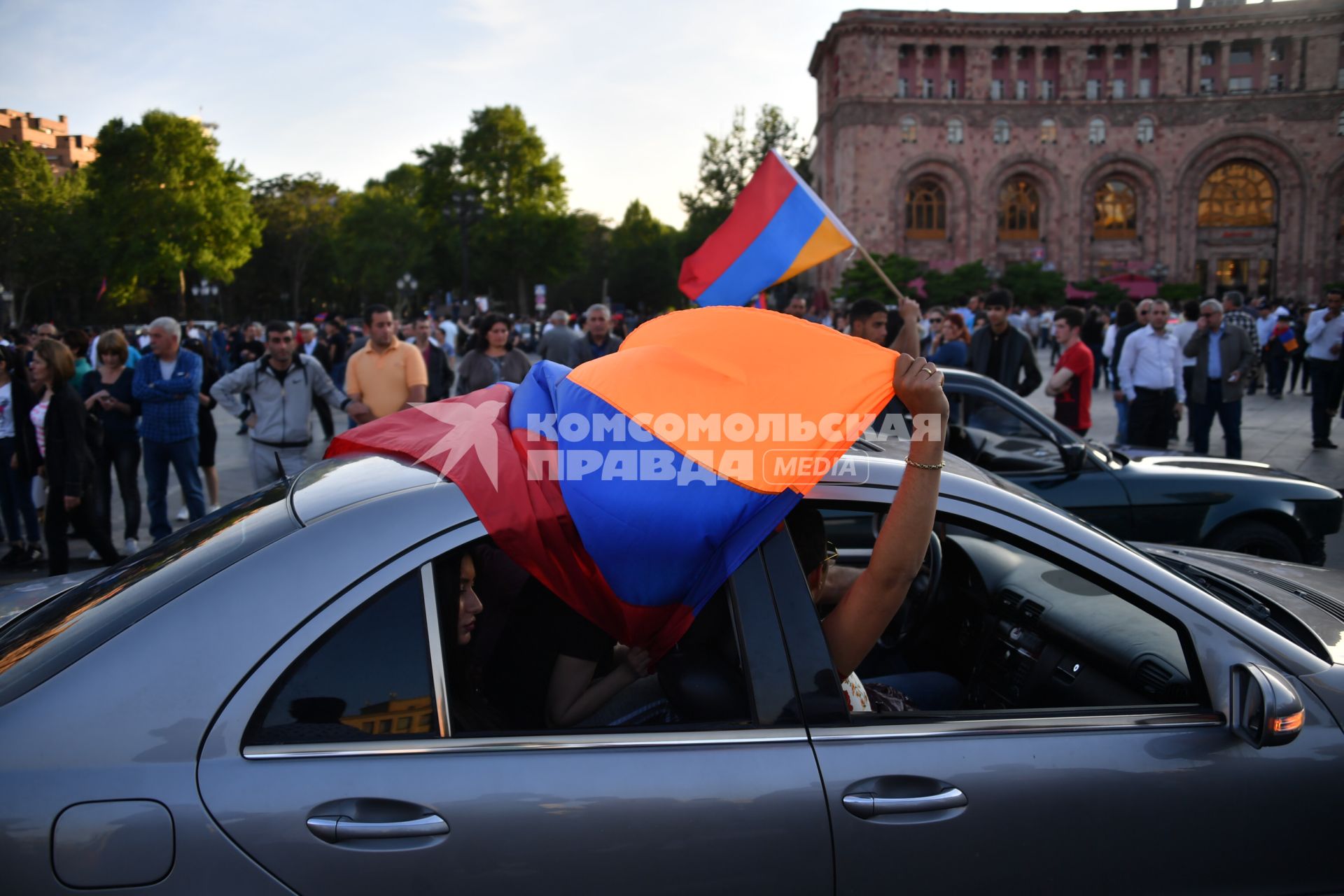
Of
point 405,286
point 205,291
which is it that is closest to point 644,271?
point 405,286

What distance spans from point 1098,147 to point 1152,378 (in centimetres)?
5880

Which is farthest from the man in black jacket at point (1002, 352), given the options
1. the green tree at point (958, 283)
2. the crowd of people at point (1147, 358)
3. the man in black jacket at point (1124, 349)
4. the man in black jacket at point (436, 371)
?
the green tree at point (958, 283)

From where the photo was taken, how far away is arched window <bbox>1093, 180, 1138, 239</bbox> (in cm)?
5997

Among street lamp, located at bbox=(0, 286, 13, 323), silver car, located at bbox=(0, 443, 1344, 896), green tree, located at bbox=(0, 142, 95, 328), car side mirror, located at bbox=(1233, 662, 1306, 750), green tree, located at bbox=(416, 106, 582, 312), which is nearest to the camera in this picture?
silver car, located at bbox=(0, 443, 1344, 896)

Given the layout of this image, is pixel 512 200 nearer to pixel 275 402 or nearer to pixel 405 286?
pixel 405 286

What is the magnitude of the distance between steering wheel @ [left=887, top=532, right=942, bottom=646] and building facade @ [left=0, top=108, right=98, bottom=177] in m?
12.1

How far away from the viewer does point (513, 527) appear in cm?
195

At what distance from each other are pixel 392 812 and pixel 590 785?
0.38 metres

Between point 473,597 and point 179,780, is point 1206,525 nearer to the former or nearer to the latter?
point 473,597

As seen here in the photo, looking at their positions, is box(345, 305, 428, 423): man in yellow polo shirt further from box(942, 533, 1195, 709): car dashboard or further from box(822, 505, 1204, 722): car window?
box(942, 533, 1195, 709): car dashboard

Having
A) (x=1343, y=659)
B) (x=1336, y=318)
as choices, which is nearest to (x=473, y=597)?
(x=1343, y=659)

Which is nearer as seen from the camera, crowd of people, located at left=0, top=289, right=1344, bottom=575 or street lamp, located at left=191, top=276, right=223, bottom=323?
crowd of people, located at left=0, top=289, right=1344, bottom=575

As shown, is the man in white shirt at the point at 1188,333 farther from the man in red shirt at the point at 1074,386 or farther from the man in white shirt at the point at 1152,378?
the man in red shirt at the point at 1074,386
